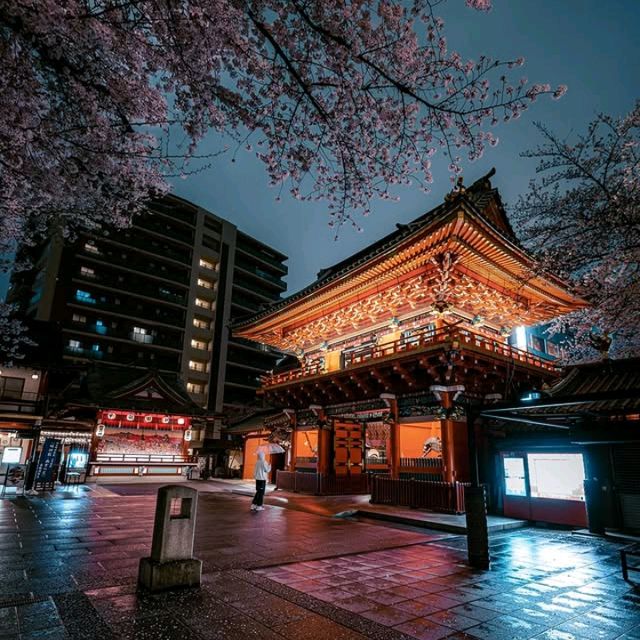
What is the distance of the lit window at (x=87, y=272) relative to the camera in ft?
131

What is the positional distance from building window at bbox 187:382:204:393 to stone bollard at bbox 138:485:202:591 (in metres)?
41.6

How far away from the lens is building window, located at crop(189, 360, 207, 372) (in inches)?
1776

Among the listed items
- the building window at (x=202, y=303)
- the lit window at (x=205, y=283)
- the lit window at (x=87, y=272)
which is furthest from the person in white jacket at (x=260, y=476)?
the lit window at (x=205, y=283)

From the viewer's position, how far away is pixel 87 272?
40.4 m

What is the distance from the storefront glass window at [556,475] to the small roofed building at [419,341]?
82.2 inches

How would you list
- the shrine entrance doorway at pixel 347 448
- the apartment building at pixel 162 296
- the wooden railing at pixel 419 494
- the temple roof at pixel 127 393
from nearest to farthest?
the wooden railing at pixel 419 494 → the shrine entrance doorway at pixel 347 448 → the temple roof at pixel 127 393 → the apartment building at pixel 162 296

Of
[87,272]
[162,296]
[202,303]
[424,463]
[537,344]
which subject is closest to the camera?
[424,463]

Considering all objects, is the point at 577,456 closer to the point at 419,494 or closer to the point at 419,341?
the point at 419,494

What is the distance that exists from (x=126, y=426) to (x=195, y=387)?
1997 centimetres

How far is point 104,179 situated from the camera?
348 inches

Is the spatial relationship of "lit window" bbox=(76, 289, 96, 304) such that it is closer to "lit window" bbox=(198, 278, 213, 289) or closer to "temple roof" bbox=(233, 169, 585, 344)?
"lit window" bbox=(198, 278, 213, 289)

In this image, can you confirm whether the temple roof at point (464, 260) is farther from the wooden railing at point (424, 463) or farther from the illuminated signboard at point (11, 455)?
the illuminated signboard at point (11, 455)

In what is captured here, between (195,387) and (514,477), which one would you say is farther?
(195,387)

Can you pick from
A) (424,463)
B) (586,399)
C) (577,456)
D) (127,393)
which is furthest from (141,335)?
(586,399)
